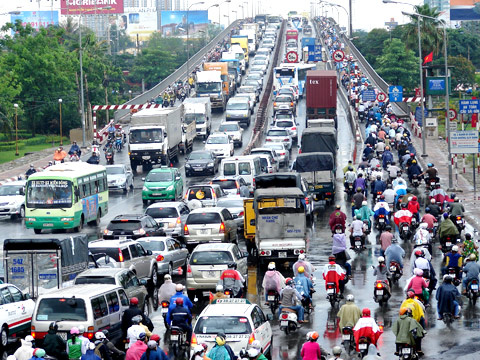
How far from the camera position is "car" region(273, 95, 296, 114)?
80.6 metres

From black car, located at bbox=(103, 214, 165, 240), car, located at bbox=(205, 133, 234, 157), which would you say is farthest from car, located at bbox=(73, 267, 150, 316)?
car, located at bbox=(205, 133, 234, 157)

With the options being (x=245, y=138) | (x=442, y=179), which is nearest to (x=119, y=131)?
(x=245, y=138)

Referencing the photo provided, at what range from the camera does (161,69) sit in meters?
155

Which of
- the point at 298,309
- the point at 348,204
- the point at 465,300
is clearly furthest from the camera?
the point at 348,204

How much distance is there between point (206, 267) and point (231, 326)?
Answer: 24.1 ft

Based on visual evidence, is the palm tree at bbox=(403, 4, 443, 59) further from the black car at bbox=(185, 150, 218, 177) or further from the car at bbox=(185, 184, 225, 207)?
the car at bbox=(185, 184, 225, 207)

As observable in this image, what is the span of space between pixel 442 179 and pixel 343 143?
57.5ft

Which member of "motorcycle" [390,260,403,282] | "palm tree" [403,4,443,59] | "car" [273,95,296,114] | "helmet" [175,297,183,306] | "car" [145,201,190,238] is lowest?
"motorcycle" [390,260,403,282]

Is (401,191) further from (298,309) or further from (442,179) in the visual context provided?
(298,309)

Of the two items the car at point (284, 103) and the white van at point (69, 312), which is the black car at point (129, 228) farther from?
the car at point (284, 103)

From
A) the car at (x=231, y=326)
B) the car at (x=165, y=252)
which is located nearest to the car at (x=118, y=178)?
the car at (x=165, y=252)

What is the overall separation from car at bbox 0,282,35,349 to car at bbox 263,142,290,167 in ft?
116

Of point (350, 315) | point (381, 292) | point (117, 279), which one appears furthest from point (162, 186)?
point (350, 315)

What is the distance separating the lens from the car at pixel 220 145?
59.8m
